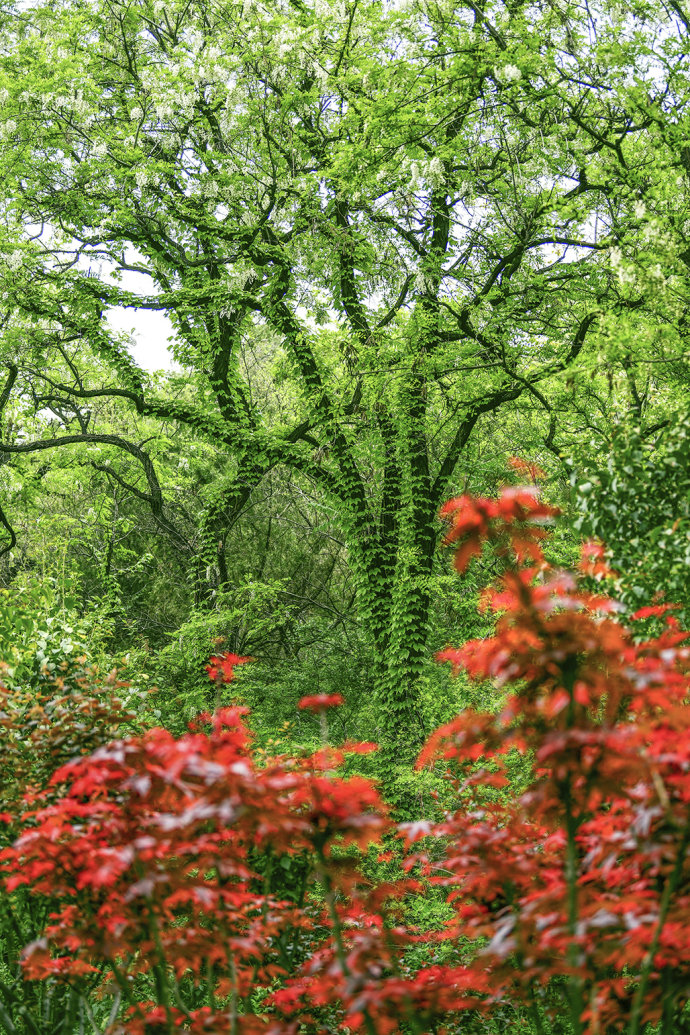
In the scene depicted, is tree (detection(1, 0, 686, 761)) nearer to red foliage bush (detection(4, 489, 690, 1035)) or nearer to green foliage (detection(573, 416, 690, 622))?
green foliage (detection(573, 416, 690, 622))

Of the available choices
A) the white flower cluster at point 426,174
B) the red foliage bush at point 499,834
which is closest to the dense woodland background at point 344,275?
the white flower cluster at point 426,174

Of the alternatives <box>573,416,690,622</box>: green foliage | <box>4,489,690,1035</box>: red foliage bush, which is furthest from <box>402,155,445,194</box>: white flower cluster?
<box>4,489,690,1035</box>: red foliage bush

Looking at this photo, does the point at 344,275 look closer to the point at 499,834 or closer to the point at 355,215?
the point at 355,215

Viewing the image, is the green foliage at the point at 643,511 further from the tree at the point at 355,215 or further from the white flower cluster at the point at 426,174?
the white flower cluster at the point at 426,174

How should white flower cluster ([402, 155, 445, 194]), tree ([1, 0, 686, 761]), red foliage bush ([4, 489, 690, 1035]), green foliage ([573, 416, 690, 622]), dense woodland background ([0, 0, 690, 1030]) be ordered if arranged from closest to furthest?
1. red foliage bush ([4, 489, 690, 1035])
2. green foliage ([573, 416, 690, 622])
3. white flower cluster ([402, 155, 445, 194])
4. dense woodland background ([0, 0, 690, 1030])
5. tree ([1, 0, 686, 761])

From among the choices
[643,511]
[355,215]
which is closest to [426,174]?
[355,215]

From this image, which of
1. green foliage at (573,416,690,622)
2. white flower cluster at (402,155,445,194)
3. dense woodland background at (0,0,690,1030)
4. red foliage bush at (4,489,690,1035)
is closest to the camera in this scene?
red foliage bush at (4,489,690,1035)

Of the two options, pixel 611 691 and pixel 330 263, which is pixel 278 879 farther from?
pixel 330 263

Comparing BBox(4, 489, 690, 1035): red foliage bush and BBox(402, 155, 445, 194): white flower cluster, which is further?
BBox(402, 155, 445, 194): white flower cluster

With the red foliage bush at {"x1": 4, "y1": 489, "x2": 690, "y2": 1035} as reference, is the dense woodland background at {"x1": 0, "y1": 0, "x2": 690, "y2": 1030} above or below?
above

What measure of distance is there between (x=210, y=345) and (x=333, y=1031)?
9.52 metres

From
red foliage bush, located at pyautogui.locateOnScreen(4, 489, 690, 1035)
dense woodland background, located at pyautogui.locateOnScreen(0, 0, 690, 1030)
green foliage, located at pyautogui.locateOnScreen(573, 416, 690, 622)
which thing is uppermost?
dense woodland background, located at pyautogui.locateOnScreen(0, 0, 690, 1030)

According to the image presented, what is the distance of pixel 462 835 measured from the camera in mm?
2463

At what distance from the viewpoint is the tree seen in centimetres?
810
